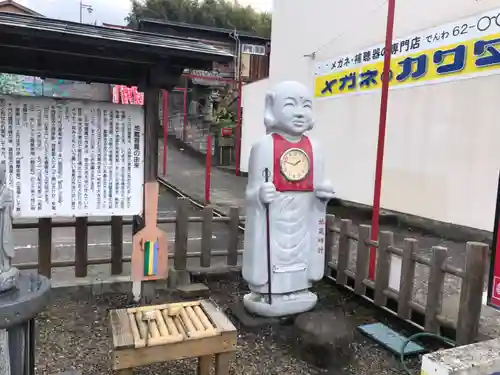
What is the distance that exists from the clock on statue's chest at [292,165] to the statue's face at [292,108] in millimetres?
149

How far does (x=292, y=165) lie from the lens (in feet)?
14.1

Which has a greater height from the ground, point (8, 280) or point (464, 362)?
point (8, 280)

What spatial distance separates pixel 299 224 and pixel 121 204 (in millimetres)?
1896

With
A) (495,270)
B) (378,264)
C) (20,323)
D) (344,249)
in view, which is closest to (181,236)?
(344,249)

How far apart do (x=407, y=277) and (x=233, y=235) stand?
2.25 meters

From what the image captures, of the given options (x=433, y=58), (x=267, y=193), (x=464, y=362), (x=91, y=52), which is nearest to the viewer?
(x=464, y=362)

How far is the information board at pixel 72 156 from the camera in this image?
414cm

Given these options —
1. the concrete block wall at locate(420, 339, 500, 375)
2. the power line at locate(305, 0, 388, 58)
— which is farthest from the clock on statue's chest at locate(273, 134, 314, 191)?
the power line at locate(305, 0, 388, 58)

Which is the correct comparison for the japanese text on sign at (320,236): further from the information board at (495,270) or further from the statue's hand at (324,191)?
the information board at (495,270)

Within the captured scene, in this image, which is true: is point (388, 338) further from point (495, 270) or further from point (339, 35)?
point (339, 35)

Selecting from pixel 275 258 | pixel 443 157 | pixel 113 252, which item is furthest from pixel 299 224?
pixel 443 157

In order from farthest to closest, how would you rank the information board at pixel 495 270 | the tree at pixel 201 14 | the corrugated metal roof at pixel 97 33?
the tree at pixel 201 14, the corrugated metal roof at pixel 97 33, the information board at pixel 495 270

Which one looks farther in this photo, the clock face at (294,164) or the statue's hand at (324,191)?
the statue's hand at (324,191)

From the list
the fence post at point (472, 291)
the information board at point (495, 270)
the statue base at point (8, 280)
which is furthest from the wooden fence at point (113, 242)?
the information board at point (495, 270)
